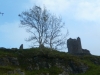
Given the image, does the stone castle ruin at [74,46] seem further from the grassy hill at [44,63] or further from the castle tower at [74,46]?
the grassy hill at [44,63]

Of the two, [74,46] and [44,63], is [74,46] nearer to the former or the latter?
[74,46]

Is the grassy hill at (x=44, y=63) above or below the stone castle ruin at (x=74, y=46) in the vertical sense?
below

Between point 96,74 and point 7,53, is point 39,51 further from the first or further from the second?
point 96,74

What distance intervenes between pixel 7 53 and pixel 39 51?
380 cm

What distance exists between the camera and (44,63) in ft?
102

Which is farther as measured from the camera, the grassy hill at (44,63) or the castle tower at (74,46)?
the castle tower at (74,46)

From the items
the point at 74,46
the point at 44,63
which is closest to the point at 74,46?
the point at 74,46

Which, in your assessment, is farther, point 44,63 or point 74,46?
point 74,46

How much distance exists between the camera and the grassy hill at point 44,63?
29.7m

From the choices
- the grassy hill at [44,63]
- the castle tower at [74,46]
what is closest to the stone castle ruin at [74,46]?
the castle tower at [74,46]

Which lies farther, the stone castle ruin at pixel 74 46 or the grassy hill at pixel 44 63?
the stone castle ruin at pixel 74 46

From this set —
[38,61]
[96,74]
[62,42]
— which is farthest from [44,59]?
[62,42]

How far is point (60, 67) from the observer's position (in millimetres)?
30875

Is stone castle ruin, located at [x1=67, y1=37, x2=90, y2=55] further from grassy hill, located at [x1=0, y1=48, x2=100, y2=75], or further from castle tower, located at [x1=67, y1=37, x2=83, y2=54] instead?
grassy hill, located at [x1=0, y1=48, x2=100, y2=75]
